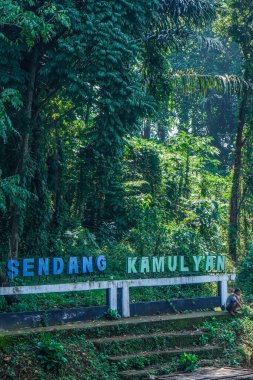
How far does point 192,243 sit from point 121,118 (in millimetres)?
4961

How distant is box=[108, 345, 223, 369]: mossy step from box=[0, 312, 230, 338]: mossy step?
0.72 metres

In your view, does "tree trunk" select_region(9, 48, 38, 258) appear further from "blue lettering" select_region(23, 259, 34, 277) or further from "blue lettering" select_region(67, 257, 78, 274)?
"blue lettering" select_region(23, 259, 34, 277)

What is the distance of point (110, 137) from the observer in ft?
56.6

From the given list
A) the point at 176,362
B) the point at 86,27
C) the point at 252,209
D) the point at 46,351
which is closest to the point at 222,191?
the point at 252,209

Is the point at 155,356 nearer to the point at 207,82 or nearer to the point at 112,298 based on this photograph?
the point at 112,298

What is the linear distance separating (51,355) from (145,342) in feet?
8.73

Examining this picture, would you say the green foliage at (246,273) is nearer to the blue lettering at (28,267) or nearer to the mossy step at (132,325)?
the mossy step at (132,325)

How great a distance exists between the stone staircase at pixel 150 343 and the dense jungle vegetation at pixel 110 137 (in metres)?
3.49

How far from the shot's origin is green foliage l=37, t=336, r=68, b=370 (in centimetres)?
1195

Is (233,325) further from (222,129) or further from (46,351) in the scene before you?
(222,129)

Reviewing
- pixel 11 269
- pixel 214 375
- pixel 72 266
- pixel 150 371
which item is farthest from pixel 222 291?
pixel 11 269

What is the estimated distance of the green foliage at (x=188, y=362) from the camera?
510 inches

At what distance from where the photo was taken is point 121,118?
57.0 ft

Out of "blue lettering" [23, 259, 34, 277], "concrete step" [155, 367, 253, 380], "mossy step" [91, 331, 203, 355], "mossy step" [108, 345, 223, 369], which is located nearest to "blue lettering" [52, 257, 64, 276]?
"blue lettering" [23, 259, 34, 277]
